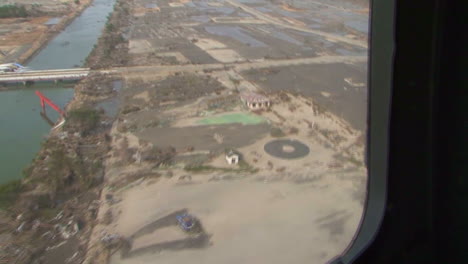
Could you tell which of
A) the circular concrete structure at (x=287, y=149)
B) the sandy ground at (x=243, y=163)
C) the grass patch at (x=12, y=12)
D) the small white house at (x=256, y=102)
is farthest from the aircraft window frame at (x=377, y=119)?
the grass patch at (x=12, y=12)

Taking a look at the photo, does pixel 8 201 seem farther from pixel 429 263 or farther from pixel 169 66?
pixel 169 66

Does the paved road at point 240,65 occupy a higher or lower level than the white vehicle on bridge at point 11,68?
lower

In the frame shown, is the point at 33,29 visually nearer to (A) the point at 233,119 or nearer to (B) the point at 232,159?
(A) the point at 233,119

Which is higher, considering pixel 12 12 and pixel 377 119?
pixel 12 12

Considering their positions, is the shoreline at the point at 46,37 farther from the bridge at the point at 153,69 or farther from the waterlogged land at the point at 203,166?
the waterlogged land at the point at 203,166

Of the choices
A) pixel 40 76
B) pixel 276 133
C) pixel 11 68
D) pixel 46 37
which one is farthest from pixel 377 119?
pixel 46 37

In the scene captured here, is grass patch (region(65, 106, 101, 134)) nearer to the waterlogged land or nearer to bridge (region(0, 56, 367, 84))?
the waterlogged land

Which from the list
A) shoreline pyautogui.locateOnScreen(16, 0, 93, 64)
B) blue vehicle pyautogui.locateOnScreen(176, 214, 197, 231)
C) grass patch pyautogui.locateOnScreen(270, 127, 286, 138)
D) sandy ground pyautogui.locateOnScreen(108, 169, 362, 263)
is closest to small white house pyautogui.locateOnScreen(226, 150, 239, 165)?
sandy ground pyautogui.locateOnScreen(108, 169, 362, 263)

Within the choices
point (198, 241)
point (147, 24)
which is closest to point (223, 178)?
point (198, 241)
